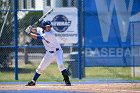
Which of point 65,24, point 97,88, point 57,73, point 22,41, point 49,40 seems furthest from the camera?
point 57,73

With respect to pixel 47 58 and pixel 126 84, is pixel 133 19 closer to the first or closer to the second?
pixel 126 84

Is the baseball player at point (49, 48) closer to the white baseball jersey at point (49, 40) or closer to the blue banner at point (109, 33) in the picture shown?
the white baseball jersey at point (49, 40)

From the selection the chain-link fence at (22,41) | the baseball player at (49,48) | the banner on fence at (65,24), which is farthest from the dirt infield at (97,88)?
the banner on fence at (65,24)

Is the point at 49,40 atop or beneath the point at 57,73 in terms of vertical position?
atop

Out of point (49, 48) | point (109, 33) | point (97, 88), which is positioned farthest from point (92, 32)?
point (97, 88)

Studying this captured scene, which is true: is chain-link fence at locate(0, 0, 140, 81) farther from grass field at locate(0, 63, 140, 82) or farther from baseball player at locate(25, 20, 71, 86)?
baseball player at locate(25, 20, 71, 86)

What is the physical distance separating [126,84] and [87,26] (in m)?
2.82

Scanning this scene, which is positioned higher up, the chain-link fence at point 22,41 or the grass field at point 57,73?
the chain-link fence at point 22,41

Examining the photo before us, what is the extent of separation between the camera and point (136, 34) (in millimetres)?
16375

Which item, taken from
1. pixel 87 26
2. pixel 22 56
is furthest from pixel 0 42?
pixel 87 26

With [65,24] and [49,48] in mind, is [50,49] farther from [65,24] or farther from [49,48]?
[65,24]

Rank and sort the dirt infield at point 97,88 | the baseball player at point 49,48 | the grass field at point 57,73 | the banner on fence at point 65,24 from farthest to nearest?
the grass field at point 57,73
the banner on fence at point 65,24
the baseball player at point 49,48
the dirt infield at point 97,88

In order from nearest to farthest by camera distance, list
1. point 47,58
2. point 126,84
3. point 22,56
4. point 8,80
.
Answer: point 47,58 → point 126,84 → point 8,80 → point 22,56

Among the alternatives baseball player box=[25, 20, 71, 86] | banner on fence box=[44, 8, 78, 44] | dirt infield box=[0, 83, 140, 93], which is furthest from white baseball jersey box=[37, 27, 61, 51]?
banner on fence box=[44, 8, 78, 44]
